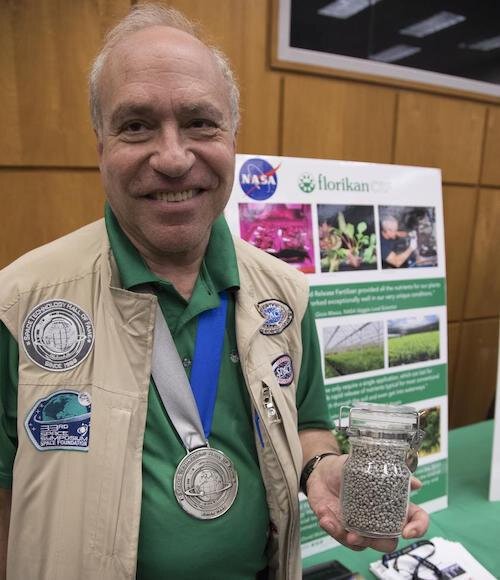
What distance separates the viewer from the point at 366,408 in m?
0.88

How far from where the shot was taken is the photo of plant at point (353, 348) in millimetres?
1738

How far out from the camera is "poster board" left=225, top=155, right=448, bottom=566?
161cm

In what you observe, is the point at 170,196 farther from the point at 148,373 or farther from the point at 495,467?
the point at 495,467

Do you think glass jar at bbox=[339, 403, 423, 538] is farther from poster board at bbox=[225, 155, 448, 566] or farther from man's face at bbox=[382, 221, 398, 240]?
man's face at bbox=[382, 221, 398, 240]

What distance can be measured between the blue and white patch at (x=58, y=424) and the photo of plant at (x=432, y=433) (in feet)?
5.23

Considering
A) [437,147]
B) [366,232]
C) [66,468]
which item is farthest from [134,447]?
[437,147]

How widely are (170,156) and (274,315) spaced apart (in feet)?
1.48

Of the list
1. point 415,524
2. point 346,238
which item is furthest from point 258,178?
point 415,524

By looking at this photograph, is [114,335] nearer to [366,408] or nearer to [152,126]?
[152,126]

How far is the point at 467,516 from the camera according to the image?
6.39ft

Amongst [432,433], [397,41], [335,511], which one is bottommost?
[432,433]

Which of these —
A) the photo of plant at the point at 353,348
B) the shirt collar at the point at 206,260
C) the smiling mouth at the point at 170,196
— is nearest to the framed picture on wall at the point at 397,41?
the photo of plant at the point at 353,348

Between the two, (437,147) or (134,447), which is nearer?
(134,447)

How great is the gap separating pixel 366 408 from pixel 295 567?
496 millimetres
